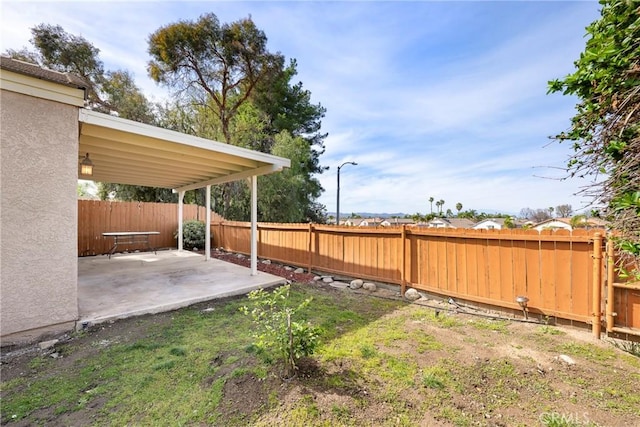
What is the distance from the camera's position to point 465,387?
7.37 feet

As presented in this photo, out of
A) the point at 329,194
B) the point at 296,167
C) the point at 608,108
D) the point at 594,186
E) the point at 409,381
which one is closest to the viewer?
the point at 608,108

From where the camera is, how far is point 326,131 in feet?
57.9

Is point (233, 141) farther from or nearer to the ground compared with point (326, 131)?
nearer to the ground

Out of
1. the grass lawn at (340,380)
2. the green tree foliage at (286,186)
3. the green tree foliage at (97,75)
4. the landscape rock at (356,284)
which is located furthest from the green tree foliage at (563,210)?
the green tree foliage at (97,75)

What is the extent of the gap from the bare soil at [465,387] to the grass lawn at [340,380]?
1 centimetres

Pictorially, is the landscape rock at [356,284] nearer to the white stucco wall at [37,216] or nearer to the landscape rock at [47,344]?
the white stucco wall at [37,216]

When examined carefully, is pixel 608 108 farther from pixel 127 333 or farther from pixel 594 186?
pixel 127 333

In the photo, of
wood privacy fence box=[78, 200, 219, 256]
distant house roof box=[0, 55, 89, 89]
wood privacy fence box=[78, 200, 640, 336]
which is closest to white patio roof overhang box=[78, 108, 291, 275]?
distant house roof box=[0, 55, 89, 89]

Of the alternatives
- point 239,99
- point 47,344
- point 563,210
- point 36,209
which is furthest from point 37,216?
point 239,99

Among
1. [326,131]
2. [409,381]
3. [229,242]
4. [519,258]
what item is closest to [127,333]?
[409,381]

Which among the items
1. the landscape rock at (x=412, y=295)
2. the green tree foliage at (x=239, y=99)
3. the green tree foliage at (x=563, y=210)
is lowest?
the landscape rock at (x=412, y=295)

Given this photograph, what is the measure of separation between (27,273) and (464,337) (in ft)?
17.4

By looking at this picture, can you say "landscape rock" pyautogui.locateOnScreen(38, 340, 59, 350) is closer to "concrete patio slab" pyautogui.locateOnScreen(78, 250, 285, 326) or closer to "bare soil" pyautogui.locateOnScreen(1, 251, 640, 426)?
"bare soil" pyautogui.locateOnScreen(1, 251, 640, 426)

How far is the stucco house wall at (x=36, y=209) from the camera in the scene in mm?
2945
